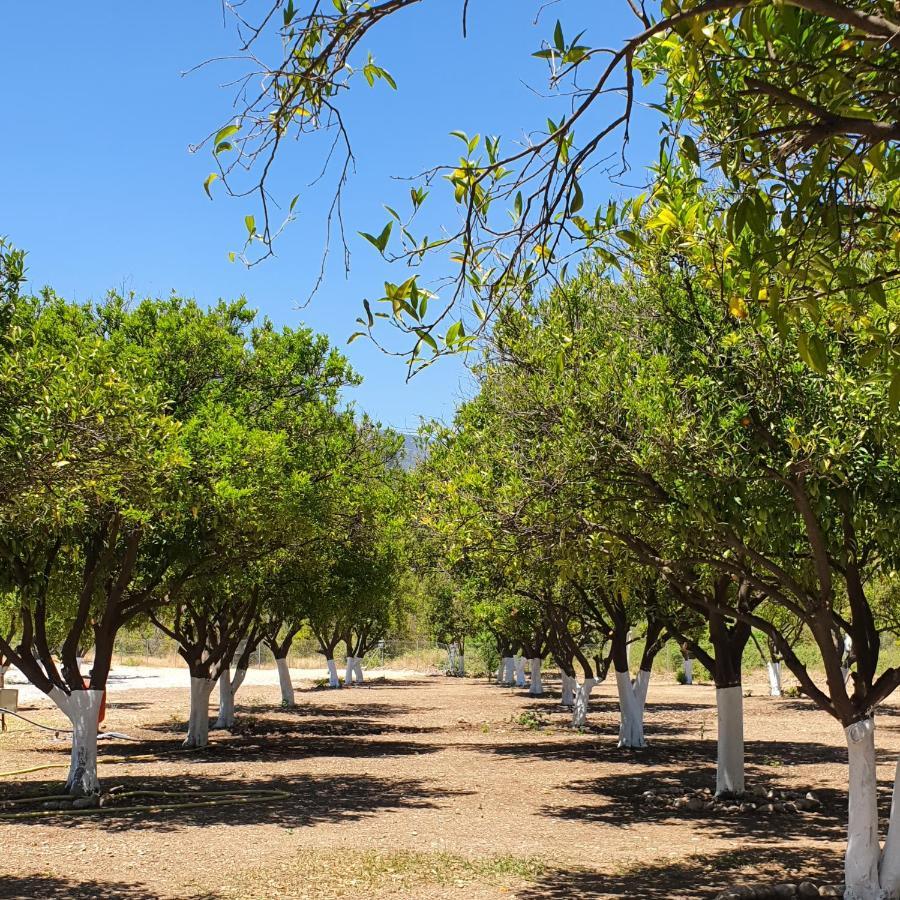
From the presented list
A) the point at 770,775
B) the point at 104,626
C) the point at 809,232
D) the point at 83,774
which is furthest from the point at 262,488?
the point at 770,775

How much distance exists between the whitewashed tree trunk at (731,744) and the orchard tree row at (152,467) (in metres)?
6.39

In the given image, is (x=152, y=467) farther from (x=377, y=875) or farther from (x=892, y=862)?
(x=892, y=862)

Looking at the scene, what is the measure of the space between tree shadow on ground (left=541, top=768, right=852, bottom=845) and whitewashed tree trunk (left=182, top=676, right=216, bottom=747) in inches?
358

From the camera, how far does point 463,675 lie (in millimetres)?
64562

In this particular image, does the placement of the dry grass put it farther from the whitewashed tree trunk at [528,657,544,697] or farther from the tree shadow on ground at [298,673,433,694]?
the tree shadow on ground at [298,673,433,694]

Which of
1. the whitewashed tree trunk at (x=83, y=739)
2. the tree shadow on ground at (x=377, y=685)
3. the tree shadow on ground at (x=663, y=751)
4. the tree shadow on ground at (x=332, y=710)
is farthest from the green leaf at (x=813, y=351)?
the tree shadow on ground at (x=377, y=685)

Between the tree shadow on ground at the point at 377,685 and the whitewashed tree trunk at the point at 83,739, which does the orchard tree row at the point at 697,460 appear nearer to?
the whitewashed tree trunk at the point at 83,739

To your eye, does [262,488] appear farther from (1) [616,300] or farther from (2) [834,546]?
(2) [834,546]

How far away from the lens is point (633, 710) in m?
21.5

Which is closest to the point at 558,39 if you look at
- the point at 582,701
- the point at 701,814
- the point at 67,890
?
the point at 67,890

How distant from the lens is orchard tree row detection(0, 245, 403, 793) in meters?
8.10

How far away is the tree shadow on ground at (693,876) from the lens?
872 centimetres

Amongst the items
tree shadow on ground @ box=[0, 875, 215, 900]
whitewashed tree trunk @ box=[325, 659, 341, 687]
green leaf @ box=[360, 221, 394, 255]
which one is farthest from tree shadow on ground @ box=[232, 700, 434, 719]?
green leaf @ box=[360, 221, 394, 255]

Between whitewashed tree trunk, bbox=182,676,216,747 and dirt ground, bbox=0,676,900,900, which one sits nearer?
dirt ground, bbox=0,676,900,900
